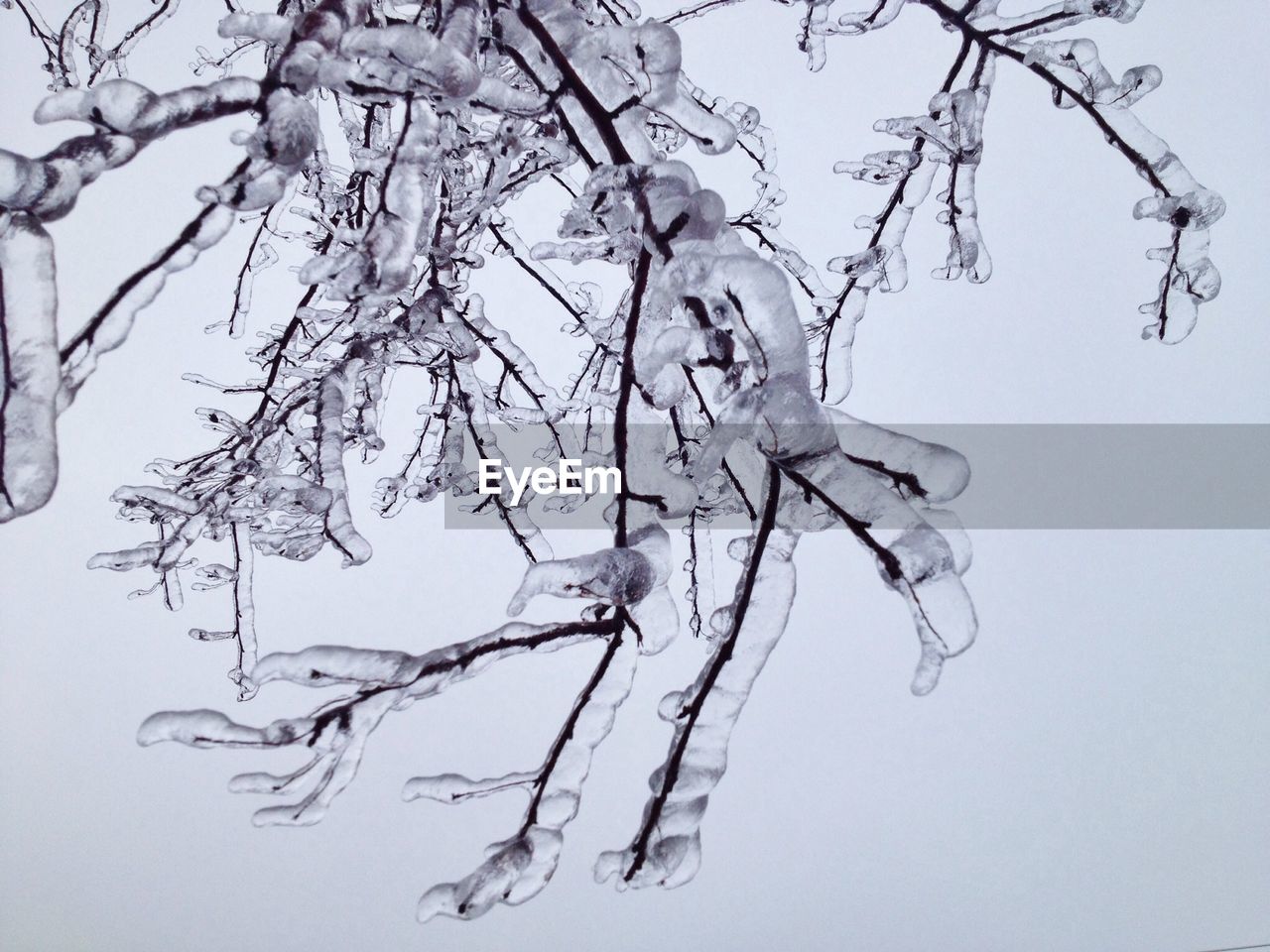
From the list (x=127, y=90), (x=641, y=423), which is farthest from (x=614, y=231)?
(x=127, y=90)

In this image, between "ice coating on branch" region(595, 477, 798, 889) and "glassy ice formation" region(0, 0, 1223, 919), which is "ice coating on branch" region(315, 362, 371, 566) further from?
"ice coating on branch" region(595, 477, 798, 889)

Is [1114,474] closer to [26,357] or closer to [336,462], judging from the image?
[336,462]

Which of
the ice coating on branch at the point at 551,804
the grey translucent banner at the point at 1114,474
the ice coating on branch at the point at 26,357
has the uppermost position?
the grey translucent banner at the point at 1114,474

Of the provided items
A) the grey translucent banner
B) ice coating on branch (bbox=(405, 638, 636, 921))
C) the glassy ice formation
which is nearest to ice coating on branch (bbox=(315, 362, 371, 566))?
the glassy ice formation

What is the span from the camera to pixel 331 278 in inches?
13.4

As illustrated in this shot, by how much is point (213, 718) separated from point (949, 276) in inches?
23.3

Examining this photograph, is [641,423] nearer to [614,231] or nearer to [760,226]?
[614,231]

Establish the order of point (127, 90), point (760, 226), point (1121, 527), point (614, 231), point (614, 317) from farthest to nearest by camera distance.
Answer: point (1121, 527) → point (760, 226) → point (614, 317) → point (614, 231) → point (127, 90)
